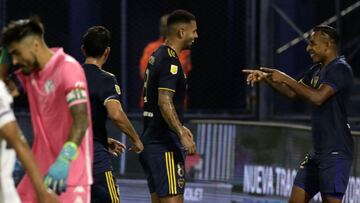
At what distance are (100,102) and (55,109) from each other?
5.46 ft

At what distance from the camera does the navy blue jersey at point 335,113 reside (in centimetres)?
804

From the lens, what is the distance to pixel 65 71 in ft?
19.5

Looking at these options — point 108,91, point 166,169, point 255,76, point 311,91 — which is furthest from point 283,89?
point 108,91

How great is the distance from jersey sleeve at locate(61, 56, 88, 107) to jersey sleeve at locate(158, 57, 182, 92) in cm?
204

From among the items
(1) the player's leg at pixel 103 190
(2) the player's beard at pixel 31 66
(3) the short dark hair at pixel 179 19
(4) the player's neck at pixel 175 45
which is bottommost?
(1) the player's leg at pixel 103 190

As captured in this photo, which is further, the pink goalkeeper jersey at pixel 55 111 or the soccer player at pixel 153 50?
the soccer player at pixel 153 50

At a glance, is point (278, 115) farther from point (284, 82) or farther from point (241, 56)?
point (284, 82)

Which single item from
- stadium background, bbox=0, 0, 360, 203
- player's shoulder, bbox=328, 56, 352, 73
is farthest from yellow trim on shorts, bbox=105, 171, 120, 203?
stadium background, bbox=0, 0, 360, 203

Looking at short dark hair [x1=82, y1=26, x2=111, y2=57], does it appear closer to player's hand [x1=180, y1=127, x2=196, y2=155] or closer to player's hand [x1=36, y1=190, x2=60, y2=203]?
player's hand [x1=180, y1=127, x2=196, y2=155]

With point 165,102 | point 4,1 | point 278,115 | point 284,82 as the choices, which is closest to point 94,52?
point 165,102

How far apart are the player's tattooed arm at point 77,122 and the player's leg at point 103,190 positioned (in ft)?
6.30

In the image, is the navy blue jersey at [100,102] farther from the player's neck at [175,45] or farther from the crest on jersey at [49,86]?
the crest on jersey at [49,86]

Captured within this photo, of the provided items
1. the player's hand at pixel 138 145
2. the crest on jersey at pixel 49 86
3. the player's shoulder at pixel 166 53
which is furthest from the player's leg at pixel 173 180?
the crest on jersey at pixel 49 86

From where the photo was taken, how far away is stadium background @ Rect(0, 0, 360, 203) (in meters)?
10.9
